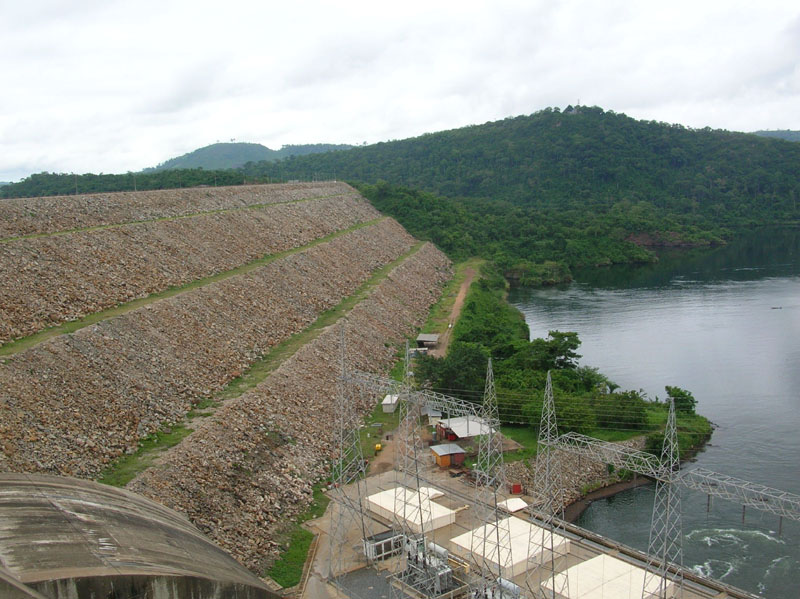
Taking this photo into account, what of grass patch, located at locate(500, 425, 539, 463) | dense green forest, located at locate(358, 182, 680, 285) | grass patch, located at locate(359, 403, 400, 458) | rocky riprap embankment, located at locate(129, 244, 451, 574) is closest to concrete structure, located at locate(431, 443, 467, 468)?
grass patch, located at locate(500, 425, 539, 463)

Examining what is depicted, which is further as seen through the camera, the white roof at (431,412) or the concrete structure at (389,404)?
the concrete structure at (389,404)

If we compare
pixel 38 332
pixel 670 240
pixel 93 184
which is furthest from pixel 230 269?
pixel 670 240

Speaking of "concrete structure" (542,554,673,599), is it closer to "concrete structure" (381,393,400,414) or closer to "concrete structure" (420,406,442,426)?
"concrete structure" (420,406,442,426)

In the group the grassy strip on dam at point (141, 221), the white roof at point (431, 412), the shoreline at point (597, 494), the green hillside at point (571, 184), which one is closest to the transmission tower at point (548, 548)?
the shoreline at point (597, 494)

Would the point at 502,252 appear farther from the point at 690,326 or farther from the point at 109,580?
the point at 109,580

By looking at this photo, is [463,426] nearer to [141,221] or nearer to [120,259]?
[120,259]

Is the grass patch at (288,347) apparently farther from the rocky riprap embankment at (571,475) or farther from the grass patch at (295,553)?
the rocky riprap embankment at (571,475)

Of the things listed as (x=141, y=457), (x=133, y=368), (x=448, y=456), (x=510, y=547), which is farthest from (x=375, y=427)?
(x=510, y=547)
